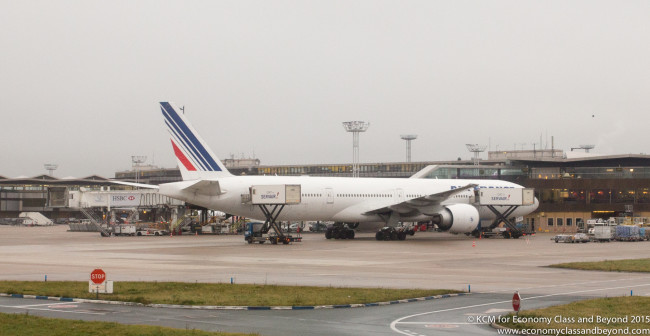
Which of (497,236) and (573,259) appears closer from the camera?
(573,259)

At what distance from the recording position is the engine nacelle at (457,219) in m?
56.9

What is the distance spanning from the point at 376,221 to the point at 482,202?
10.0 metres

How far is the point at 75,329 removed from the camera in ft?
52.4

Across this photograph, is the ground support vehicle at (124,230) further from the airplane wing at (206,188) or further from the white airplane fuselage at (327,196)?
the airplane wing at (206,188)

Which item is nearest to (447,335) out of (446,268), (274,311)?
(274,311)

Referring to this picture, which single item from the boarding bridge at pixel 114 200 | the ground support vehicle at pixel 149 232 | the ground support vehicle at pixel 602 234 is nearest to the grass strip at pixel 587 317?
the ground support vehicle at pixel 602 234

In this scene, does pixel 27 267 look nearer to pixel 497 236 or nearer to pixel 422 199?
pixel 422 199

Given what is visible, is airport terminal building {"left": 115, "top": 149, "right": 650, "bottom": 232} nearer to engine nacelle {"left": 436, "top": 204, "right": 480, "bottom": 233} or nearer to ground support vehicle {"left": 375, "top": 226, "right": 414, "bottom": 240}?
engine nacelle {"left": 436, "top": 204, "right": 480, "bottom": 233}

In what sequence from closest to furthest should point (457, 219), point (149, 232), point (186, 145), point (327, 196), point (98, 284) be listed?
point (98, 284), point (186, 145), point (457, 219), point (327, 196), point (149, 232)

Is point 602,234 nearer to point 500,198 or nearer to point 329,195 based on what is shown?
point 500,198

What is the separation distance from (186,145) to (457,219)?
20.5 meters

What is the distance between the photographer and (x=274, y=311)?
19438 mm

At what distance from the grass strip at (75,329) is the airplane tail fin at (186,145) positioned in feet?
123

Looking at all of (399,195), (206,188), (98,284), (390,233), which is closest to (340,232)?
(390,233)
